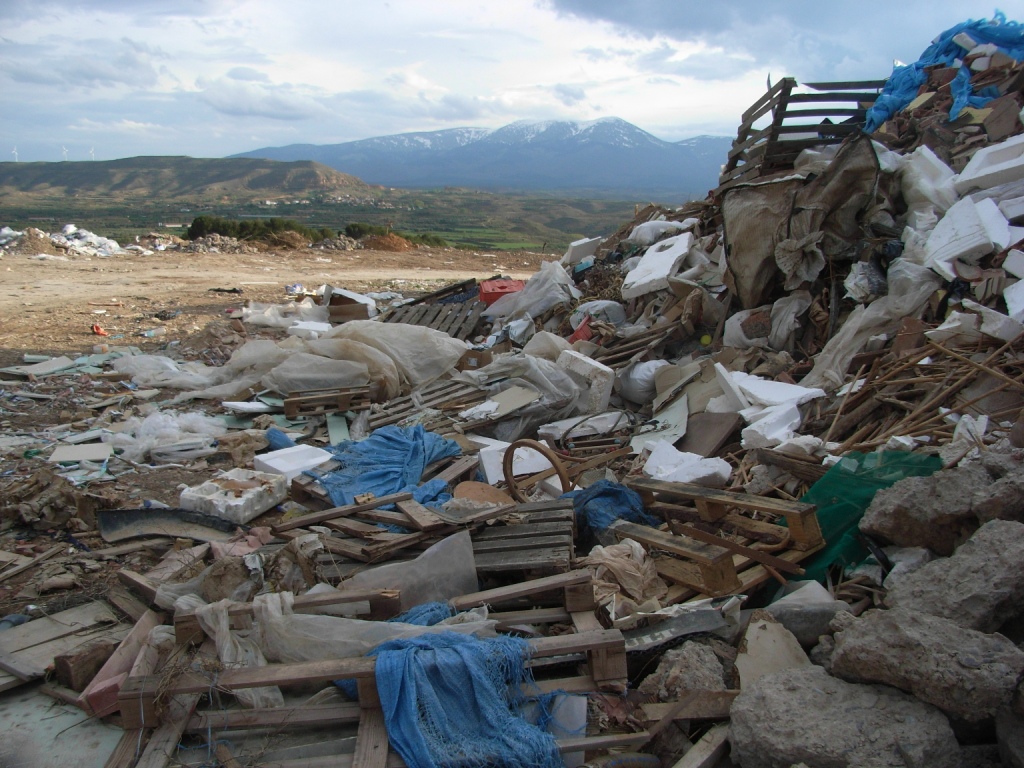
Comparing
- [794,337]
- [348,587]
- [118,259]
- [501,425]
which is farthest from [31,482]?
[118,259]

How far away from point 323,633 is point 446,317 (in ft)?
22.5

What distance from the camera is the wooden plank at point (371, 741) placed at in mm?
2381

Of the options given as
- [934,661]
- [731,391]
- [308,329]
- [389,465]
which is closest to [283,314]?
[308,329]

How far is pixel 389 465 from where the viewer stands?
5164 mm

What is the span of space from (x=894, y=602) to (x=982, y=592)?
331 millimetres

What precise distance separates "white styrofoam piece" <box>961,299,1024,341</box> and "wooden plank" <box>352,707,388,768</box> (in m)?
4.19

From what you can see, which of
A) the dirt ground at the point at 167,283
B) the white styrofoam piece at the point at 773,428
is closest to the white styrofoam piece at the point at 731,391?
the white styrofoam piece at the point at 773,428

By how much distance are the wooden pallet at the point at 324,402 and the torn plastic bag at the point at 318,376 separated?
0.15 m

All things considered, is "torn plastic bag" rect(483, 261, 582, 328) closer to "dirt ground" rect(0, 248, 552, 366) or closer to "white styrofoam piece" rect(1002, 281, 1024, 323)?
"dirt ground" rect(0, 248, 552, 366)

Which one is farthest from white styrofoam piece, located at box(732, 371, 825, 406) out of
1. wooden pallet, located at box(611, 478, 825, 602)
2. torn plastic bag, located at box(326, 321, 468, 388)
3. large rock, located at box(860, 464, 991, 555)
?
torn plastic bag, located at box(326, 321, 468, 388)

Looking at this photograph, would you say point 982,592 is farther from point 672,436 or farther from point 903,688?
point 672,436

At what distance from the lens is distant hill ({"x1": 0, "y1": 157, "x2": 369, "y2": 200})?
7450 cm

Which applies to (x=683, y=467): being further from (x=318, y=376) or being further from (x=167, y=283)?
(x=167, y=283)

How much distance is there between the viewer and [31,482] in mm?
A: 4762
